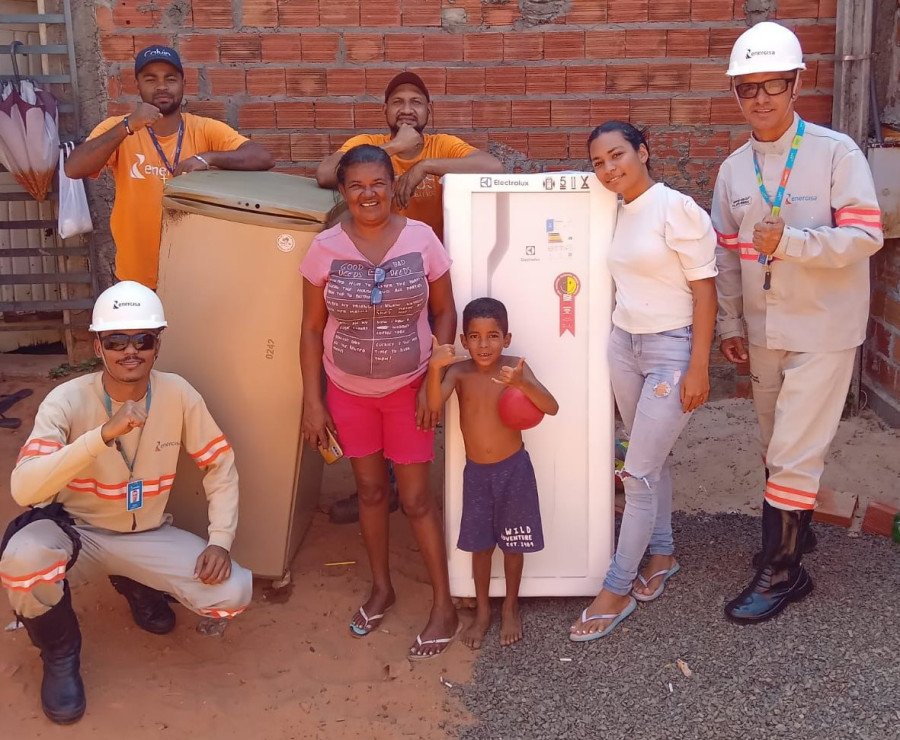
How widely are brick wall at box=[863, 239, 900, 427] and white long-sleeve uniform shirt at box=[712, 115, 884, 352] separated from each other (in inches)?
71.0

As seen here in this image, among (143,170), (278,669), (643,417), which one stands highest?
(143,170)

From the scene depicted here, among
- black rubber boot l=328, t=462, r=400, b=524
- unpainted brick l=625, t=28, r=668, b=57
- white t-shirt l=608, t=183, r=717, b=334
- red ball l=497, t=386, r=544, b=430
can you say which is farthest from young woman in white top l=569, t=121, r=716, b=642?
unpainted brick l=625, t=28, r=668, b=57

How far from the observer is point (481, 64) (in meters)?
5.13

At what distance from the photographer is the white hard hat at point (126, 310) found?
3208 millimetres

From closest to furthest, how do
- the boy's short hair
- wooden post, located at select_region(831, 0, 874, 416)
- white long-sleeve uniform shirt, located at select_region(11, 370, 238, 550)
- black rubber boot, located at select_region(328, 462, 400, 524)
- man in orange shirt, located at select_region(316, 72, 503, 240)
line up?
1. white long-sleeve uniform shirt, located at select_region(11, 370, 238, 550)
2. the boy's short hair
3. man in orange shirt, located at select_region(316, 72, 503, 240)
4. black rubber boot, located at select_region(328, 462, 400, 524)
5. wooden post, located at select_region(831, 0, 874, 416)

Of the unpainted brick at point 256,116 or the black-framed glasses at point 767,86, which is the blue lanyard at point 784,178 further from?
the unpainted brick at point 256,116

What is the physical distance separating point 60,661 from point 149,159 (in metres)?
2.08

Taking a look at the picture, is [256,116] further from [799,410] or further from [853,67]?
[799,410]

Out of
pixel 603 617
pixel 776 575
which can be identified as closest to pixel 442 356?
pixel 603 617

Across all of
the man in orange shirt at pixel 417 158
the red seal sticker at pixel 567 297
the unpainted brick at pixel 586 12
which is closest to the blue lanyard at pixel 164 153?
the man in orange shirt at pixel 417 158

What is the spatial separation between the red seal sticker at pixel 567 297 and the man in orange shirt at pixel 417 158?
0.57 meters

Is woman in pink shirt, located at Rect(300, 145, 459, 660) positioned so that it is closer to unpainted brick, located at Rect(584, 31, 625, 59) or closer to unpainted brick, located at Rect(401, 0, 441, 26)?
unpainted brick, located at Rect(401, 0, 441, 26)

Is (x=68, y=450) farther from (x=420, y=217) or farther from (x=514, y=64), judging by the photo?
(x=514, y=64)

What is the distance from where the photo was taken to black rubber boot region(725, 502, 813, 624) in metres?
3.52
